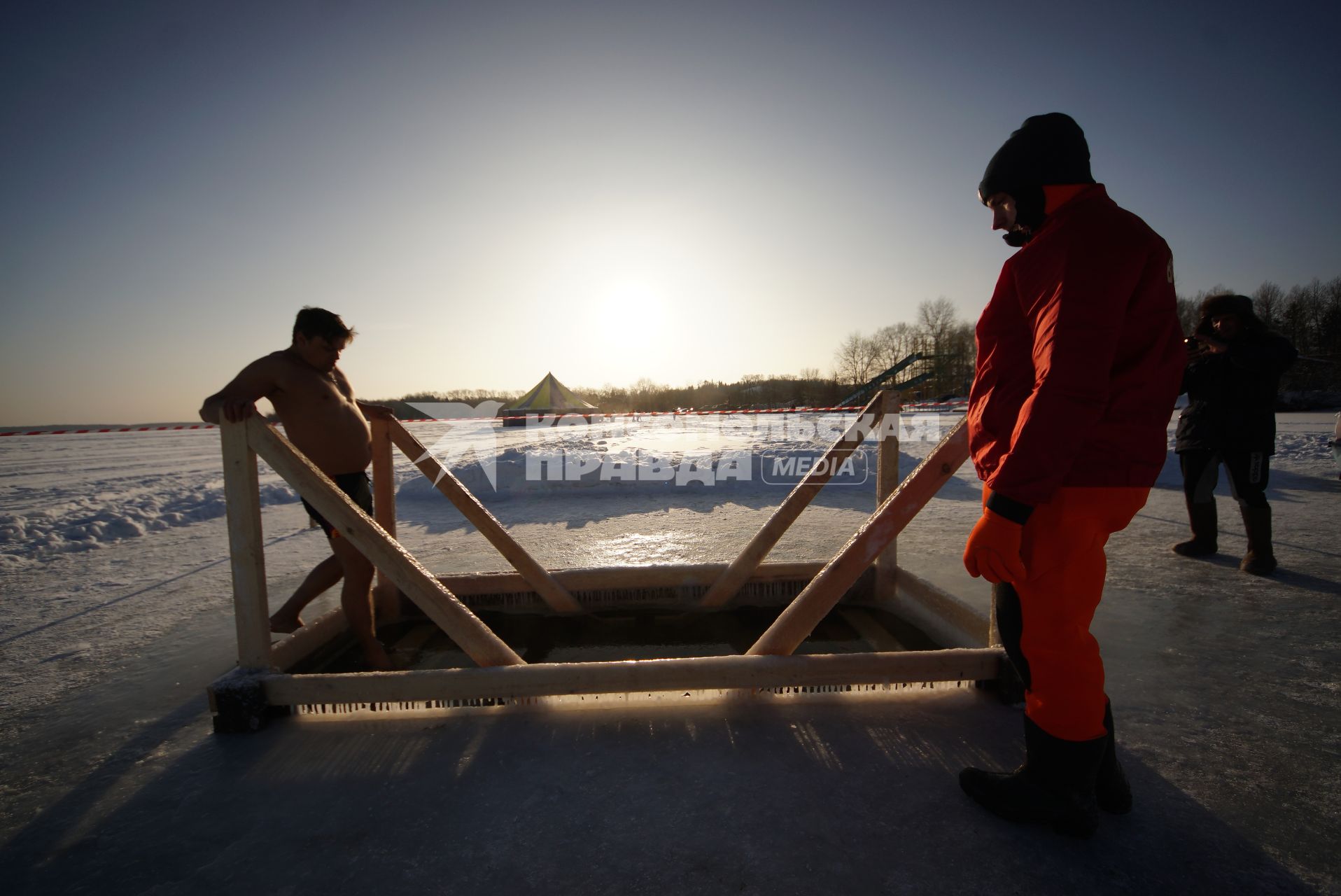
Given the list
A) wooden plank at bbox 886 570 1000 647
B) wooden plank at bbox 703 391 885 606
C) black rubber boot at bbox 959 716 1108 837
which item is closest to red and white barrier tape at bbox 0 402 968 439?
wooden plank at bbox 703 391 885 606

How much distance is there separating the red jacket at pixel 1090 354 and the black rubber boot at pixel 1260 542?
3.50m

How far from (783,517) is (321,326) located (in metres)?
2.45

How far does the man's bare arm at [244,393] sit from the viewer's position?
195cm

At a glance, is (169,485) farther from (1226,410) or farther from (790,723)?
(1226,410)

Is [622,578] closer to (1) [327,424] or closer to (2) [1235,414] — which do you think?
(1) [327,424]

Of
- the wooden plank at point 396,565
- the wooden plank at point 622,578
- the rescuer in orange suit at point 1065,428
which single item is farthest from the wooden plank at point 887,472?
the wooden plank at point 396,565

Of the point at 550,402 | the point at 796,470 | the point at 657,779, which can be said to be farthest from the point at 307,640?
the point at 550,402

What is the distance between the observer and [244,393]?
2072mm

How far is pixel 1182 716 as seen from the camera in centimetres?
199

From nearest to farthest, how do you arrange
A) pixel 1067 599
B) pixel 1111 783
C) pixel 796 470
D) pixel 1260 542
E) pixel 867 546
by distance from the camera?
pixel 1067 599, pixel 1111 783, pixel 867 546, pixel 1260 542, pixel 796 470

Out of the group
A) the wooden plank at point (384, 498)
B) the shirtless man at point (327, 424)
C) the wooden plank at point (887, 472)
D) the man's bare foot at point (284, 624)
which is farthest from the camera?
the wooden plank at point (384, 498)

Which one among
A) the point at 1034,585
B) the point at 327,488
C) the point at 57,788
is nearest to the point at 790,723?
the point at 1034,585

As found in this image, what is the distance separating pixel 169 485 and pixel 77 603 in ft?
15.2

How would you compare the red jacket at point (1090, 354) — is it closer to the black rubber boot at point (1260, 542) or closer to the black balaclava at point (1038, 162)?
the black balaclava at point (1038, 162)
